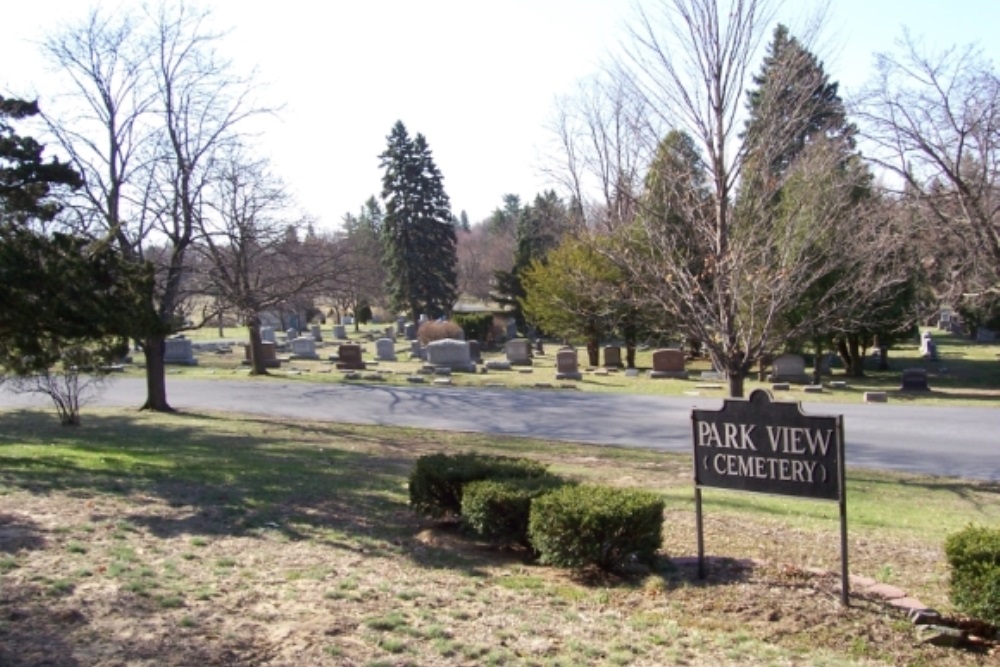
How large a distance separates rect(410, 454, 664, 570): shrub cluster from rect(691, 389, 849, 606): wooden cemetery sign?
0.46m

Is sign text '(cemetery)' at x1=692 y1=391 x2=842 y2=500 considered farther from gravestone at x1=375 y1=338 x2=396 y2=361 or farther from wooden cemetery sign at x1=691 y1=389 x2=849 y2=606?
gravestone at x1=375 y1=338 x2=396 y2=361

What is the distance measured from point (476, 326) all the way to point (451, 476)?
45992 millimetres

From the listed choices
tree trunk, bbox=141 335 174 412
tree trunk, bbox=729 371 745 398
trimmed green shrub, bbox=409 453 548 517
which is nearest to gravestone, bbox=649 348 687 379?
tree trunk, bbox=141 335 174 412

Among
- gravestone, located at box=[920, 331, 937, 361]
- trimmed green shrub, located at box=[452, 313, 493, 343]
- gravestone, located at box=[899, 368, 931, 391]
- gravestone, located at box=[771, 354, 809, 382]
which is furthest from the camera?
trimmed green shrub, located at box=[452, 313, 493, 343]

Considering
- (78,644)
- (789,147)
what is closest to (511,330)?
(789,147)

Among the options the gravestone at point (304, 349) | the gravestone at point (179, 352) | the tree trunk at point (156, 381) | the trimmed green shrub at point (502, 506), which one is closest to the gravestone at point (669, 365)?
the gravestone at point (304, 349)

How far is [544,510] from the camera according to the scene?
21.8 feet

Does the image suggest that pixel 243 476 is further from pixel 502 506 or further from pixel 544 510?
pixel 544 510

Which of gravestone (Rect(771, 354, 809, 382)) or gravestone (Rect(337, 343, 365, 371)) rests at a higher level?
gravestone (Rect(337, 343, 365, 371))

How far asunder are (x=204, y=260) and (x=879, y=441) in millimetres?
18371

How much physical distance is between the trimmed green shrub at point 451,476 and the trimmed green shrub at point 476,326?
148 feet

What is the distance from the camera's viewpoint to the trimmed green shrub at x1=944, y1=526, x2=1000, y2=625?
5.17 metres

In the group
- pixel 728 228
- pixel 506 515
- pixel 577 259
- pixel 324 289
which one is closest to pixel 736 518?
pixel 506 515

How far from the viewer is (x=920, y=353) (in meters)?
47.2
